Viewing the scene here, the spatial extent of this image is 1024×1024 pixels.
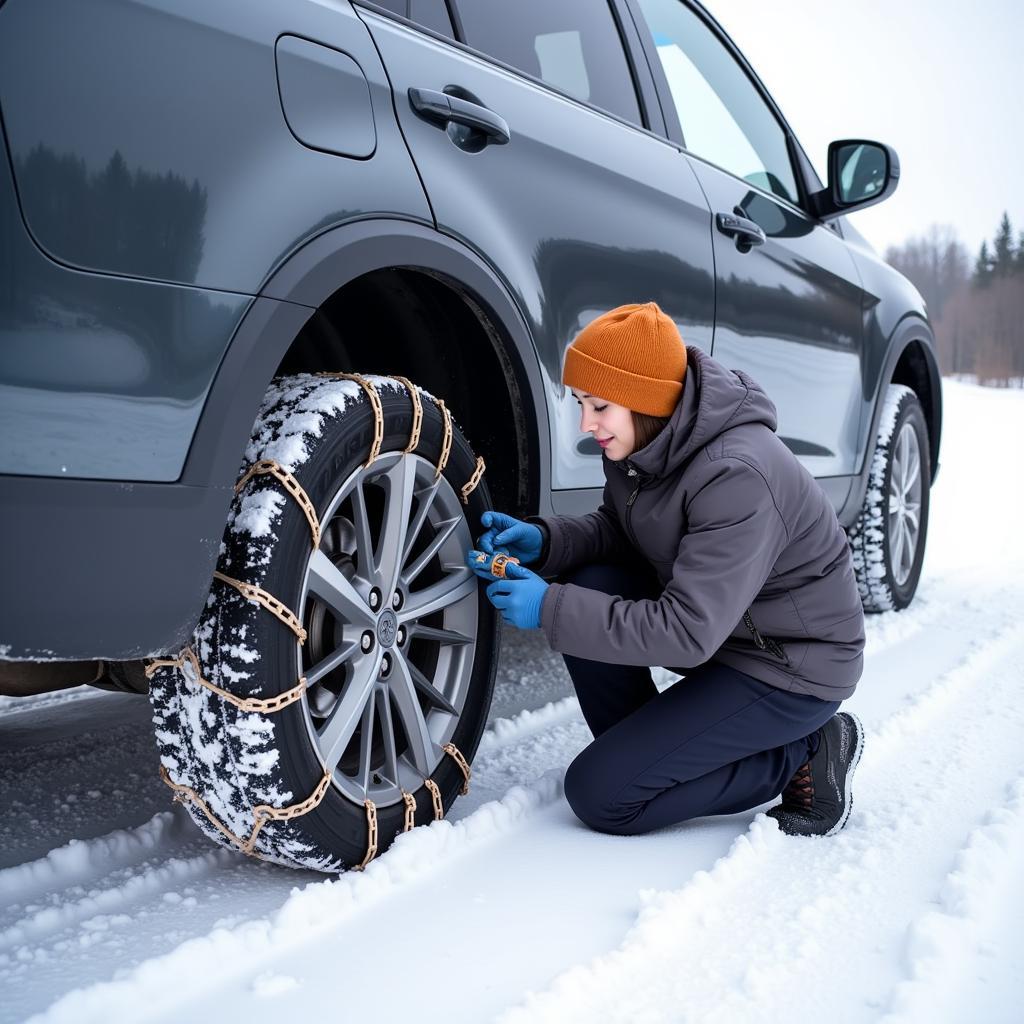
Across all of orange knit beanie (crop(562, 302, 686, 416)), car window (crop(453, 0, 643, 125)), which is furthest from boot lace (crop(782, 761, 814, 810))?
car window (crop(453, 0, 643, 125))

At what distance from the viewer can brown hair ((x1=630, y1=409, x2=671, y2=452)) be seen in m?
1.91

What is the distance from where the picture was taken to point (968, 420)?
15828mm

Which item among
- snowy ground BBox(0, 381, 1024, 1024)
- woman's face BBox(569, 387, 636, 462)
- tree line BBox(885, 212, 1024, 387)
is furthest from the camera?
tree line BBox(885, 212, 1024, 387)

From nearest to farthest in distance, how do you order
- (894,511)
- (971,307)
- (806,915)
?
(806,915) → (894,511) → (971,307)

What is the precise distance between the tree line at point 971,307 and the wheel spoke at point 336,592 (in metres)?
39.3

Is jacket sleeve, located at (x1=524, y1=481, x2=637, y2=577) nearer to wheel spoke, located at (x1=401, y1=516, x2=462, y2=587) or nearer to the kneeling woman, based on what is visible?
the kneeling woman

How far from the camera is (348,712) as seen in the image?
1615 millimetres

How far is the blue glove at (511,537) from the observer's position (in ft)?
6.35

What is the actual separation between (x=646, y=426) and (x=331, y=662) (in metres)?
0.72

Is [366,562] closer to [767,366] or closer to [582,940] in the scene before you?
[582,940]

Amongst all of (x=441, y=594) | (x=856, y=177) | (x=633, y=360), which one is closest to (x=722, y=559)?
(x=633, y=360)

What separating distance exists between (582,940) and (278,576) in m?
0.67

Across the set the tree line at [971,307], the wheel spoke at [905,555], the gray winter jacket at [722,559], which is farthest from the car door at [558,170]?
the tree line at [971,307]

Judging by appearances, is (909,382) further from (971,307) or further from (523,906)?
(971,307)
